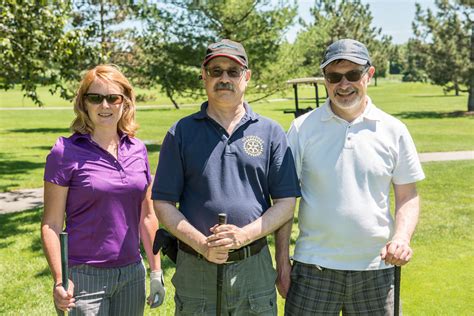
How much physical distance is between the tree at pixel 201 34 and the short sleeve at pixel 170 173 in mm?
14356

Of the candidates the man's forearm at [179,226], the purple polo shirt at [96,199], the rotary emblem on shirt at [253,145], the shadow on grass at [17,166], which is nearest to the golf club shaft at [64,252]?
the purple polo shirt at [96,199]

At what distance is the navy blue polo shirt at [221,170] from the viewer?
9.27 feet

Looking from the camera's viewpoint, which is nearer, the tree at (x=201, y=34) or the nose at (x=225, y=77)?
the nose at (x=225, y=77)

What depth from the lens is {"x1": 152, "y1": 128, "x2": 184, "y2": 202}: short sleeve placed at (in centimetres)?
286

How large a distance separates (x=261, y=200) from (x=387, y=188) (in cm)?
71

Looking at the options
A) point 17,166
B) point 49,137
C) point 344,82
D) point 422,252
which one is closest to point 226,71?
point 344,82

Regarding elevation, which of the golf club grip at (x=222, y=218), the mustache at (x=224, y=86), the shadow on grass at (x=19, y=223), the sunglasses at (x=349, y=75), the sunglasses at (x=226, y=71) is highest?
the sunglasses at (x=226, y=71)

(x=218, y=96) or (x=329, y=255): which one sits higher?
(x=218, y=96)

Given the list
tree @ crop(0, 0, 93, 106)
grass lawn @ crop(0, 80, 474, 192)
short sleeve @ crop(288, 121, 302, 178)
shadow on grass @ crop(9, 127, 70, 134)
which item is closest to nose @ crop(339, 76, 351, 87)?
short sleeve @ crop(288, 121, 302, 178)

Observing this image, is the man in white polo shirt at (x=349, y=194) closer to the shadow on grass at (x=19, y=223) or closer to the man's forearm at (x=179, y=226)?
the man's forearm at (x=179, y=226)

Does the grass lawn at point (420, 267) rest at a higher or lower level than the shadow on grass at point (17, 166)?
lower

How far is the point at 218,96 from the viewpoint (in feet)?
9.55

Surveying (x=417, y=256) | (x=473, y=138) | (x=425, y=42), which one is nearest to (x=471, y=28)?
(x=425, y=42)

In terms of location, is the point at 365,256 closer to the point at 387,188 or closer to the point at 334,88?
the point at 387,188
